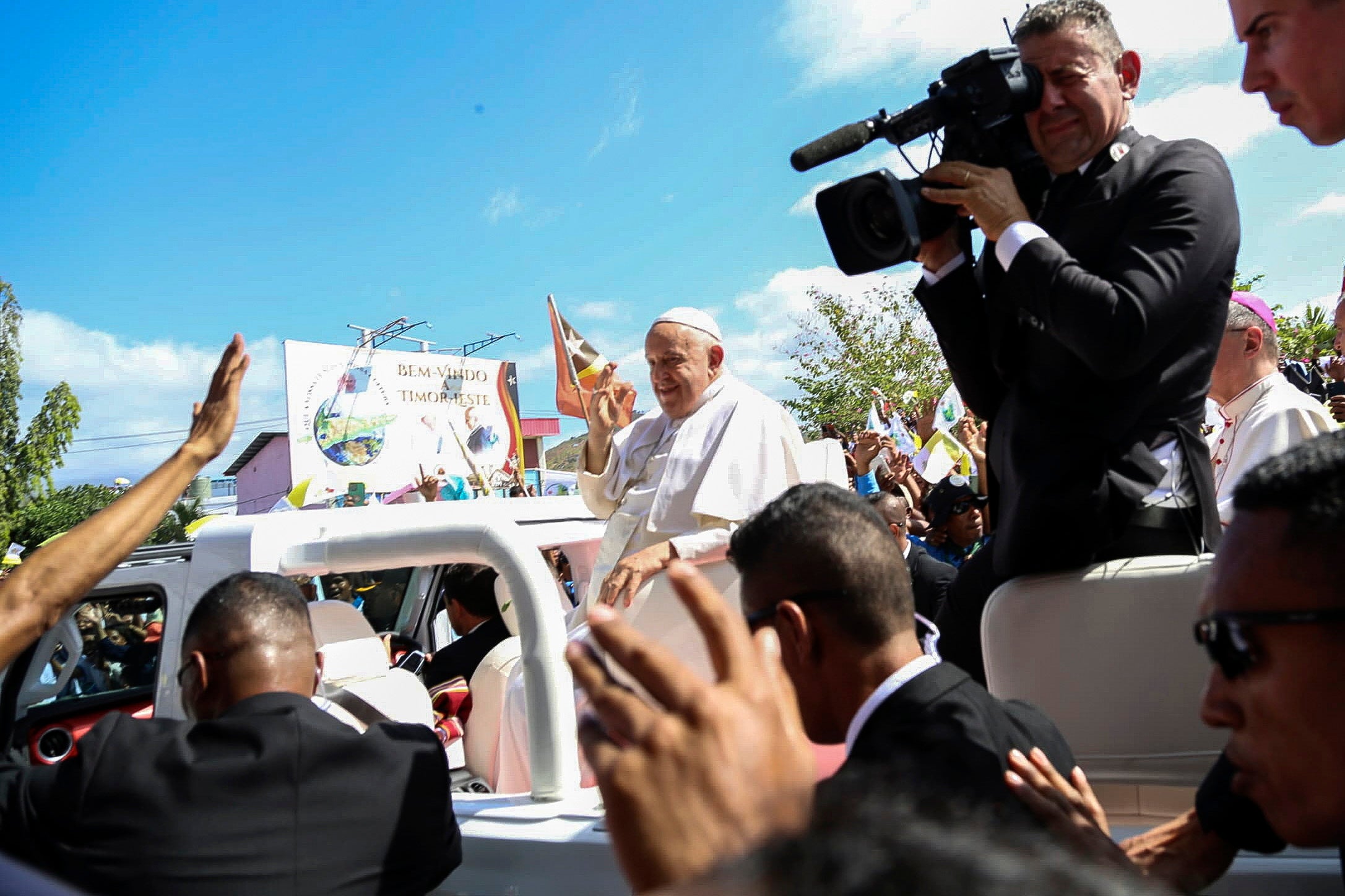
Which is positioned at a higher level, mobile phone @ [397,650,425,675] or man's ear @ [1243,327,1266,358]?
man's ear @ [1243,327,1266,358]

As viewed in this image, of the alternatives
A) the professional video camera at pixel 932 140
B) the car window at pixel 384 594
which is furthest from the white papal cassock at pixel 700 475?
A: the car window at pixel 384 594

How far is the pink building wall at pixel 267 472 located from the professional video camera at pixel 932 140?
4282cm

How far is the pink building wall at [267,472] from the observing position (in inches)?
1804

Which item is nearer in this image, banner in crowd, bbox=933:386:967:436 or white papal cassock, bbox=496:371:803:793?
white papal cassock, bbox=496:371:803:793

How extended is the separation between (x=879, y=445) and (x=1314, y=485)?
6.57 meters

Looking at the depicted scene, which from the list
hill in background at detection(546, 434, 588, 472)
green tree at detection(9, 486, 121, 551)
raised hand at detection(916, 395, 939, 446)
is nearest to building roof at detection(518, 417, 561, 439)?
hill in background at detection(546, 434, 588, 472)

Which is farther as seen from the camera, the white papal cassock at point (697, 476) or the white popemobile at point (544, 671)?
the white papal cassock at point (697, 476)

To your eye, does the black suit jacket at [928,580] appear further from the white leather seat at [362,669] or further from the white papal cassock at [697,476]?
the white leather seat at [362,669]

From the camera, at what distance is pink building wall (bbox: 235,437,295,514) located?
45828 millimetres

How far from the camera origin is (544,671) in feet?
8.30

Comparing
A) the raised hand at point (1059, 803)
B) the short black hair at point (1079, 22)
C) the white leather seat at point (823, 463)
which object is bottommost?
the raised hand at point (1059, 803)

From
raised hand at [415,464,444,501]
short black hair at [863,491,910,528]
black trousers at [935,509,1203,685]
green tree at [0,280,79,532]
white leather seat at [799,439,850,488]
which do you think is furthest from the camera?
green tree at [0,280,79,532]

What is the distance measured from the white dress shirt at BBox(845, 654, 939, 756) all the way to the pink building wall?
4320cm

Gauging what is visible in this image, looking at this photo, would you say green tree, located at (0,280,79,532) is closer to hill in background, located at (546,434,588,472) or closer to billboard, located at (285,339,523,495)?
billboard, located at (285,339,523,495)
